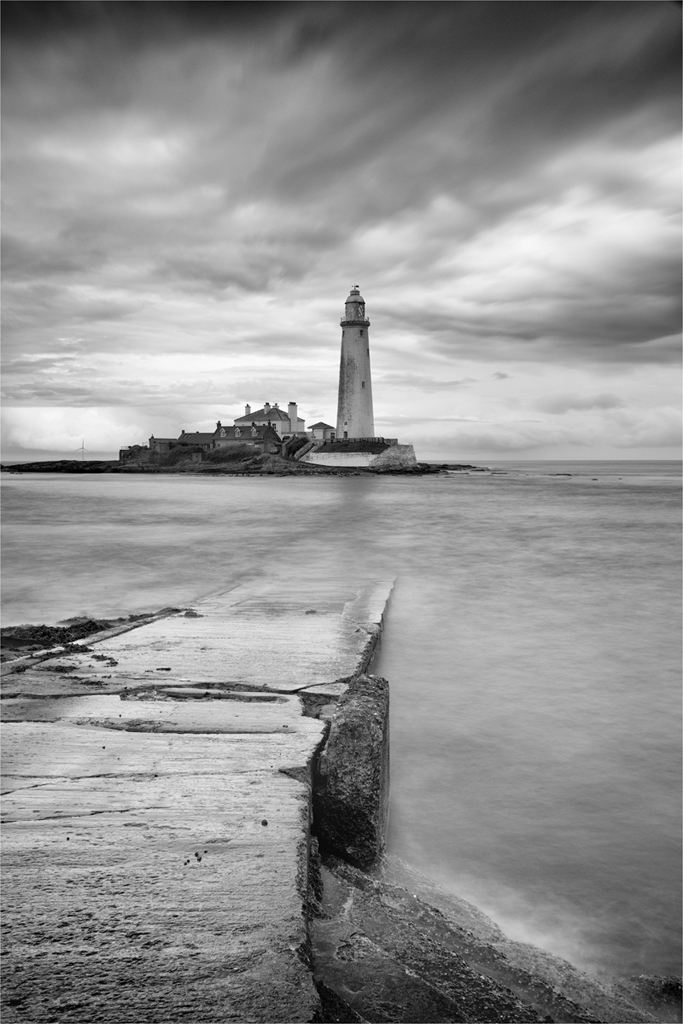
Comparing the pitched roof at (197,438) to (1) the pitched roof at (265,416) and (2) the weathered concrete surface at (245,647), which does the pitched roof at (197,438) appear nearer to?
(1) the pitched roof at (265,416)

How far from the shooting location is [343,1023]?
1676 mm

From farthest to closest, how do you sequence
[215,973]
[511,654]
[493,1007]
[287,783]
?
[511,654], [287,783], [493,1007], [215,973]

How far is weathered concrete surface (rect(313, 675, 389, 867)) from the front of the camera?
2760mm

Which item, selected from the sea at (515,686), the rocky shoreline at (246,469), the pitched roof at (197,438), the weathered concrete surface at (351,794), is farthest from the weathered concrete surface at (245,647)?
the pitched roof at (197,438)

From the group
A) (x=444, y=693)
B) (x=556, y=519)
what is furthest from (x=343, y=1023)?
(x=556, y=519)

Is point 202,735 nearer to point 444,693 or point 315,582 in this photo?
point 444,693

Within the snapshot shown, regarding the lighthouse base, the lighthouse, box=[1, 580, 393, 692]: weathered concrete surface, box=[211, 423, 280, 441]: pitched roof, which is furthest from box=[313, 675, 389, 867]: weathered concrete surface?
box=[211, 423, 280, 441]: pitched roof

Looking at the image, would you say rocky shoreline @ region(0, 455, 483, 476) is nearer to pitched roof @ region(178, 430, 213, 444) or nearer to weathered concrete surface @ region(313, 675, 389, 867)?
pitched roof @ region(178, 430, 213, 444)

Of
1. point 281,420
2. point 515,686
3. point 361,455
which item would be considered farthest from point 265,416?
point 515,686

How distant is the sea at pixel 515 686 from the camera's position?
3221mm

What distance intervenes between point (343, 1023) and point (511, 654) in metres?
5.65

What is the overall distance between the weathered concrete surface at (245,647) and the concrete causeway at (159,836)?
0.04 meters

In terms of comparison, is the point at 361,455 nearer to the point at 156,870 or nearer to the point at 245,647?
the point at 245,647

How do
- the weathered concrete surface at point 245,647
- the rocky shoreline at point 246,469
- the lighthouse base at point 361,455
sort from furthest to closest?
the rocky shoreline at point 246,469
the lighthouse base at point 361,455
the weathered concrete surface at point 245,647
